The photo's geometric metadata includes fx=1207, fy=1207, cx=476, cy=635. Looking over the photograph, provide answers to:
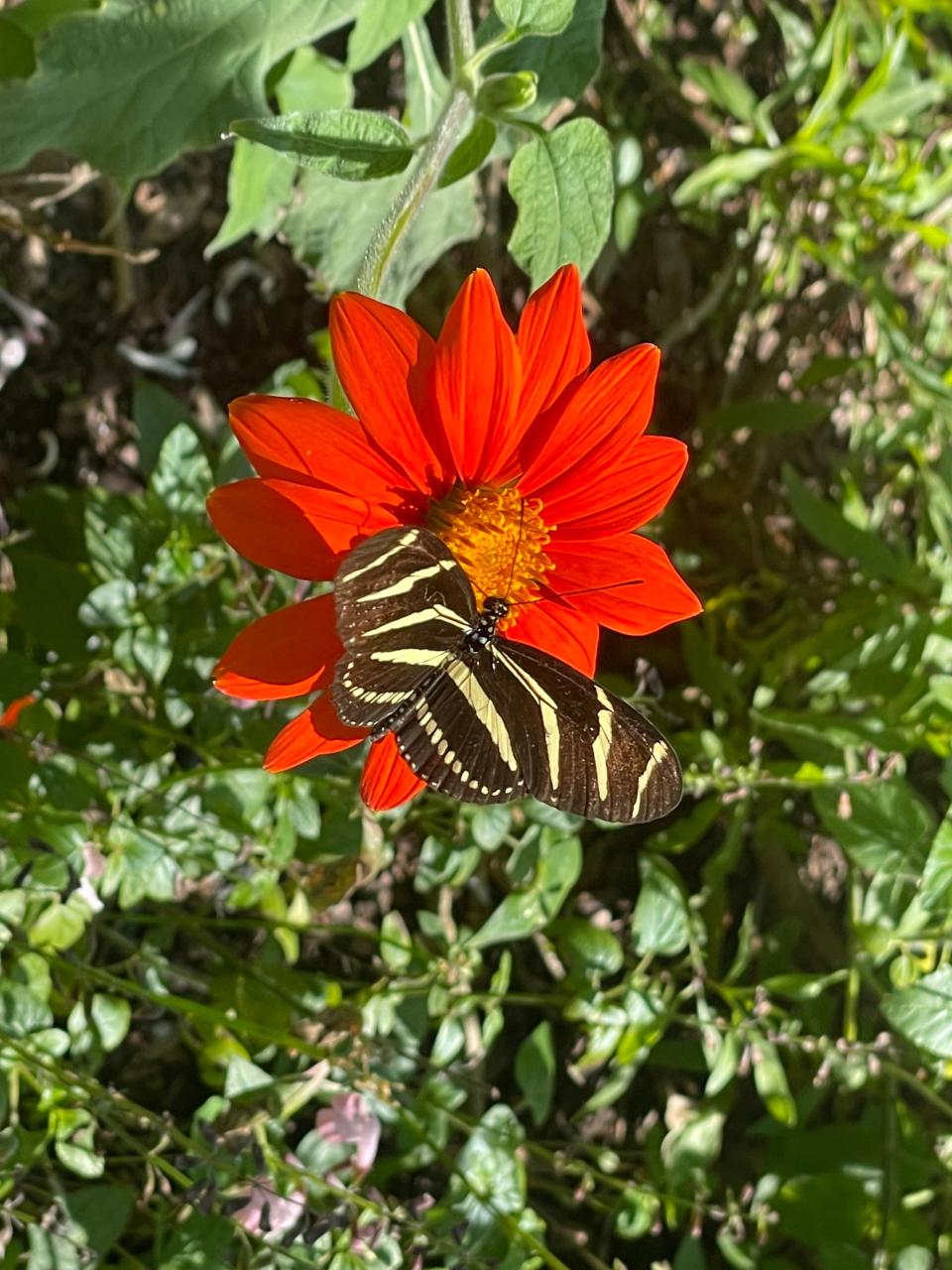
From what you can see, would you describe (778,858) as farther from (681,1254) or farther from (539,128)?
(539,128)

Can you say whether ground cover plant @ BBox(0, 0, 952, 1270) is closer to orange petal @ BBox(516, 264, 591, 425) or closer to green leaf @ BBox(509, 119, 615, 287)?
green leaf @ BBox(509, 119, 615, 287)

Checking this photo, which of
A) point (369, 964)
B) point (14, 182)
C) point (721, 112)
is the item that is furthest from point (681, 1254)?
point (721, 112)

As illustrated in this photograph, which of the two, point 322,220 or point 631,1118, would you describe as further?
point 631,1118

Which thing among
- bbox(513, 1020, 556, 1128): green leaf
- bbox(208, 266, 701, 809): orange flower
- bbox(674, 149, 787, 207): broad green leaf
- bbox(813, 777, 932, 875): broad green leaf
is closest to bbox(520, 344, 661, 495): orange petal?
bbox(208, 266, 701, 809): orange flower

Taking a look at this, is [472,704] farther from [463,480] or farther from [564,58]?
[564,58]

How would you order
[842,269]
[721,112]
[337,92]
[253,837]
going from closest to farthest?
1. [253,837]
2. [337,92]
3. [842,269]
4. [721,112]

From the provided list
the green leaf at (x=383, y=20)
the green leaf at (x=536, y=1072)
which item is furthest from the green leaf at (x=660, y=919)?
the green leaf at (x=383, y=20)
